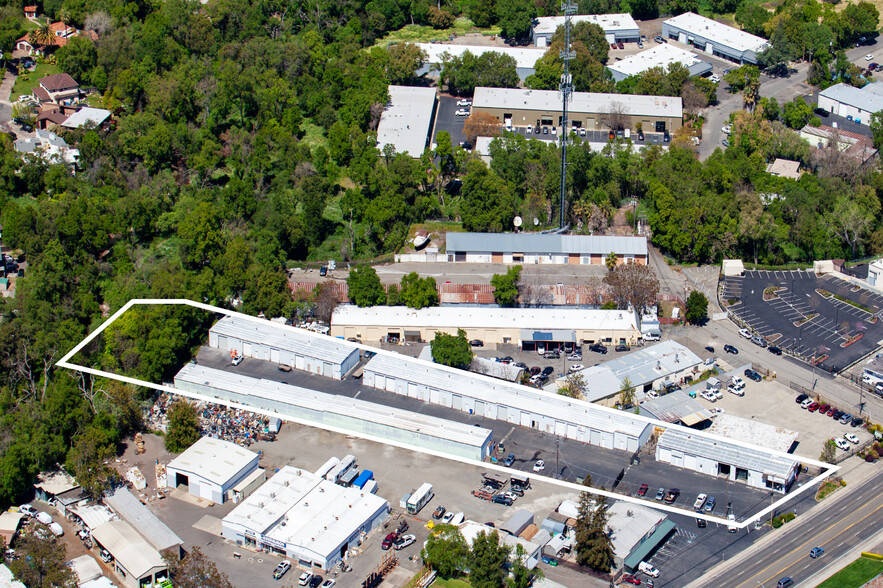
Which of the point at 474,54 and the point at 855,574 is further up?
the point at 474,54

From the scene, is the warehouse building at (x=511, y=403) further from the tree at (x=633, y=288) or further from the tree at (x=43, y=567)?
the tree at (x=43, y=567)

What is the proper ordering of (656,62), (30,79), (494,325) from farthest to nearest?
(656,62) < (30,79) < (494,325)

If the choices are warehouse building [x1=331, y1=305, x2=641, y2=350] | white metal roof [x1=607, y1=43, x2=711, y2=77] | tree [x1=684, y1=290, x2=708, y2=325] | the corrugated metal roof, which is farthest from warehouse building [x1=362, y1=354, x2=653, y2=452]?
white metal roof [x1=607, y1=43, x2=711, y2=77]

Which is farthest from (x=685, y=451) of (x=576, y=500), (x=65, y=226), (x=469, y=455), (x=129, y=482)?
(x=65, y=226)

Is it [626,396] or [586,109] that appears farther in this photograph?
[586,109]

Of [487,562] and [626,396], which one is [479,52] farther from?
[487,562]

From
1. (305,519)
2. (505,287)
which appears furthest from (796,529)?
(505,287)

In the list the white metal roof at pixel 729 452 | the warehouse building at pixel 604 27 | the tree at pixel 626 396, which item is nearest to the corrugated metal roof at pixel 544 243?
the tree at pixel 626 396
